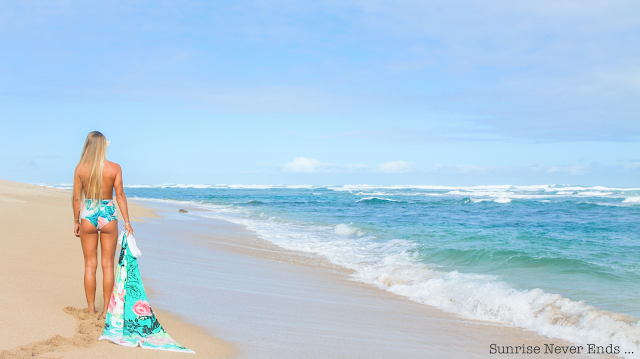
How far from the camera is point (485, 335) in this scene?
4.90 m

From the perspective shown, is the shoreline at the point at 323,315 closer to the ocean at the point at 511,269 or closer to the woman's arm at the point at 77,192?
the ocean at the point at 511,269

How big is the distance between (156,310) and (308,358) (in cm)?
172

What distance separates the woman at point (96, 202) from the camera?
11.5ft

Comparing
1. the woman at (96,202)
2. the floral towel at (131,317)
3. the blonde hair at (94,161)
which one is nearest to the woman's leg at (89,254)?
the woman at (96,202)

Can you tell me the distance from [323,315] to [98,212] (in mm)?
2714

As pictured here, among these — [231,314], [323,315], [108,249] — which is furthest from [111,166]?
[323,315]

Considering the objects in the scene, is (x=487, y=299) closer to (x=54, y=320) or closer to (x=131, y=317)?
(x=131, y=317)

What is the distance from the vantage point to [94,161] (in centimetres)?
352

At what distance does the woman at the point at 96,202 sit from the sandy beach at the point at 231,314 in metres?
0.51

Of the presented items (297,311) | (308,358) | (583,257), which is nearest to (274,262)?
(297,311)

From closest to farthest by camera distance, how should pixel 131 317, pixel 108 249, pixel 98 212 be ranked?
pixel 131 317, pixel 98 212, pixel 108 249

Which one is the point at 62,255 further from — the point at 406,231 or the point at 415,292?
the point at 406,231

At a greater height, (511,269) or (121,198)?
(121,198)

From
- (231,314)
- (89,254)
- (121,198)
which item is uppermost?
(121,198)
